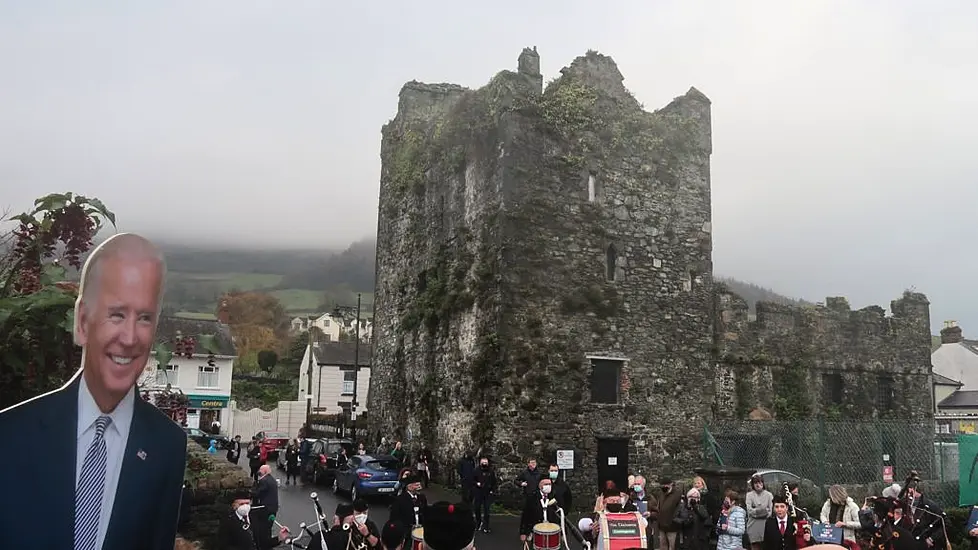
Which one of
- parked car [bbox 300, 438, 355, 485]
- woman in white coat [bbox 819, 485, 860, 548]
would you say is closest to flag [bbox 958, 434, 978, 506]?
woman in white coat [bbox 819, 485, 860, 548]

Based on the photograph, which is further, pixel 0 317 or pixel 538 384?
pixel 538 384

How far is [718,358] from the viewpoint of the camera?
23578 millimetres

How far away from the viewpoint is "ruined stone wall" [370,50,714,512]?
19.8 meters

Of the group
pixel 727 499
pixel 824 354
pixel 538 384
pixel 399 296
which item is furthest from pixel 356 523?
pixel 824 354

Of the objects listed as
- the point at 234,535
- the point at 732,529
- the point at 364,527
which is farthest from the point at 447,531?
the point at 732,529

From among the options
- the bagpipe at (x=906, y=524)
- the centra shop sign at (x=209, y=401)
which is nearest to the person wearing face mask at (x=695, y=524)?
the bagpipe at (x=906, y=524)

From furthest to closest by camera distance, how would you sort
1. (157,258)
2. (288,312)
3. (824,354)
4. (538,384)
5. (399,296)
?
(288,312), (399,296), (824,354), (538,384), (157,258)

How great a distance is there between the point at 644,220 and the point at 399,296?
33.1ft

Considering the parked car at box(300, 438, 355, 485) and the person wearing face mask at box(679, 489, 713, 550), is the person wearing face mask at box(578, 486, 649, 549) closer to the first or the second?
the person wearing face mask at box(679, 489, 713, 550)

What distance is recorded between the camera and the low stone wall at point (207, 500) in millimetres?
11094

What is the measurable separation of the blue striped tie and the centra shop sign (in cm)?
4982

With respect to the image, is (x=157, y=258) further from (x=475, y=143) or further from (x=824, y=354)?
(x=824, y=354)

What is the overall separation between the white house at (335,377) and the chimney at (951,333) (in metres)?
40.4

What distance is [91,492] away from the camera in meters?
3.86
